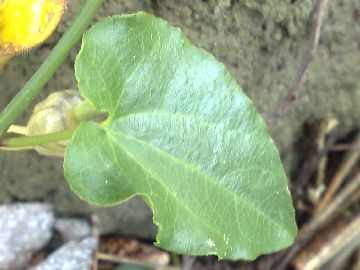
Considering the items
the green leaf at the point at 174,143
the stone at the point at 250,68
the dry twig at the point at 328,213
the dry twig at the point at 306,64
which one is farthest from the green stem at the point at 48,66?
the dry twig at the point at 328,213

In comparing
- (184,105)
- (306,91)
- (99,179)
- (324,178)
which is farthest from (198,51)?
(324,178)

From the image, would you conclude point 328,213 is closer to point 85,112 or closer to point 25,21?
point 85,112

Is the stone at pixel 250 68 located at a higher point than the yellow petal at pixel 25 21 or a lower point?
lower

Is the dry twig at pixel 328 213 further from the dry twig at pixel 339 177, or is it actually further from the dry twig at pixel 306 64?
the dry twig at pixel 306 64

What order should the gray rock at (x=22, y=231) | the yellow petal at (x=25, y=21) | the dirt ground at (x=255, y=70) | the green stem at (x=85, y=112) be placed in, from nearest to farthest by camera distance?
the yellow petal at (x=25, y=21), the green stem at (x=85, y=112), the dirt ground at (x=255, y=70), the gray rock at (x=22, y=231)

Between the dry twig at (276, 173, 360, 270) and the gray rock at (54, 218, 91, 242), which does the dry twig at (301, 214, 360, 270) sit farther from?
the gray rock at (54, 218, 91, 242)

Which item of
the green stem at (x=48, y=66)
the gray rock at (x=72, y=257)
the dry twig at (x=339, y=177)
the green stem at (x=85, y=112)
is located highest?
the green stem at (x=48, y=66)

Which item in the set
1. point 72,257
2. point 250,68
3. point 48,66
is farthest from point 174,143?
point 72,257

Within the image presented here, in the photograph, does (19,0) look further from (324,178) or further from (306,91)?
(324,178)
